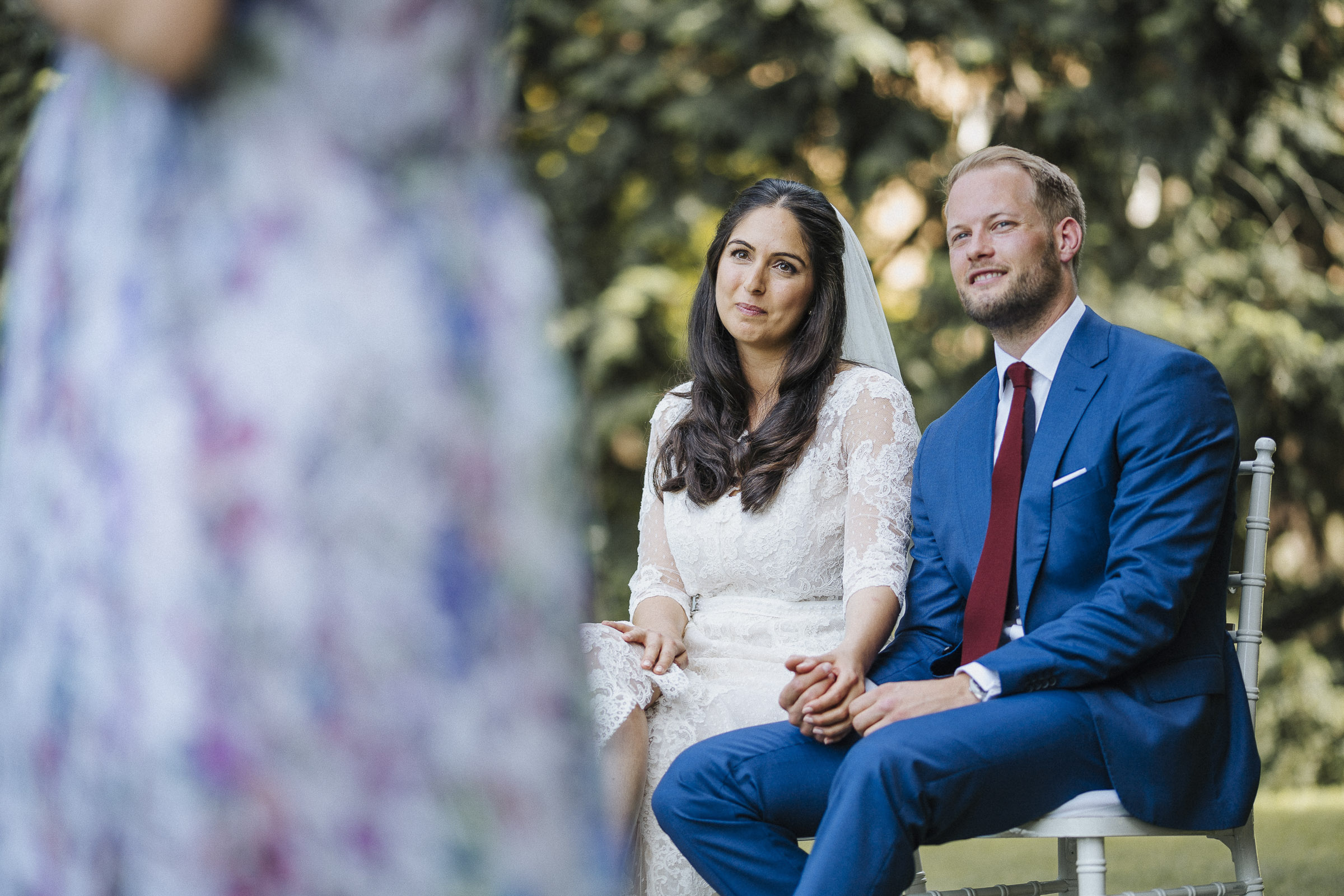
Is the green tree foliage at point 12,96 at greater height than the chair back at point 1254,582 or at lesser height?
greater

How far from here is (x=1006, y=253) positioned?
8.37 feet

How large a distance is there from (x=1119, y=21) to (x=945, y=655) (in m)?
6.25

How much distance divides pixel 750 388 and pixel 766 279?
260 mm

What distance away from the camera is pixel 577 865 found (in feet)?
2.31

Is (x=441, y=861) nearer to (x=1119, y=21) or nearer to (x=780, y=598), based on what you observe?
(x=780, y=598)

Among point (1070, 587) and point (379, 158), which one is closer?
point (379, 158)

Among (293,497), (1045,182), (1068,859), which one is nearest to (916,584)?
(1045,182)

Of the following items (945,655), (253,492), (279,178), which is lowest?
(945,655)

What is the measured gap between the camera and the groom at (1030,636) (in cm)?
211

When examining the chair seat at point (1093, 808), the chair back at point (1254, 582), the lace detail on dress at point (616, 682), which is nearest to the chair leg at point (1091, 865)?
the chair seat at point (1093, 808)

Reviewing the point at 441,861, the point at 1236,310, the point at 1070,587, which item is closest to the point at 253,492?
the point at 441,861

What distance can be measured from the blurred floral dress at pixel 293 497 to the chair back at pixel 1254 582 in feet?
7.60

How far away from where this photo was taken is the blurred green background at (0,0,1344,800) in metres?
7.64

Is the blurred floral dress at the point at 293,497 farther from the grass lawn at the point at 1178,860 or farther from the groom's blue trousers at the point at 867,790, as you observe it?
the grass lawn at the point at 1178,860
